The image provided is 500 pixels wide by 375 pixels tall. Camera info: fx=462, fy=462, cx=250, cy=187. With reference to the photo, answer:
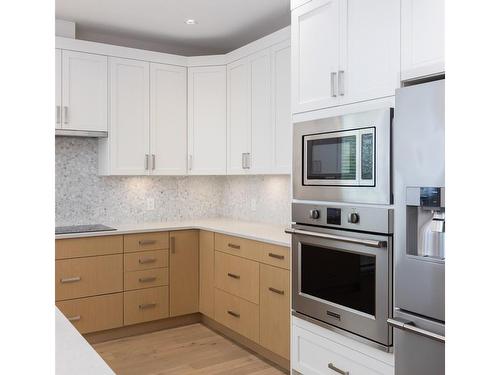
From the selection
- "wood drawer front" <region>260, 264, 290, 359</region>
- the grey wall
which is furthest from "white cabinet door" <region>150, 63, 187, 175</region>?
"wood drawer front" <region>260, 264, 290, 359</region>

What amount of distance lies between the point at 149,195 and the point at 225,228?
103 cm

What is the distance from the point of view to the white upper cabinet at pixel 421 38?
179 centimetres

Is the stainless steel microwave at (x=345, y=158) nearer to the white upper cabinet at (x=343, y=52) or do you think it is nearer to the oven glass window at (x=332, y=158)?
the oven glass window at (x=332, y=158)

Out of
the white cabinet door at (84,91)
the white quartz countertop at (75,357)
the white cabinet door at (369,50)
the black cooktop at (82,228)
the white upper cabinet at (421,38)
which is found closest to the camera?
the white quartz countertop at (75,357)

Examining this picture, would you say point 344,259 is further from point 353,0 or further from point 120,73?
point 120,73

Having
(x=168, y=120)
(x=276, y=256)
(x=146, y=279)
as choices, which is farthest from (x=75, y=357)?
(x=168, y=120)

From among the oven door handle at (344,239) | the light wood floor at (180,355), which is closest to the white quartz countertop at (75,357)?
the oven door handle at (344,239)

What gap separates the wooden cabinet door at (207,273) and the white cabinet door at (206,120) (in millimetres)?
644

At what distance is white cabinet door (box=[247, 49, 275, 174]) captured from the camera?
11.6ft

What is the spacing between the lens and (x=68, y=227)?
3.82 meters

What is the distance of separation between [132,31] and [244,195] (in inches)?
69.9

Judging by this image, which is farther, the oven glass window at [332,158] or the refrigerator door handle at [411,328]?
the oven glass window at [332,158]
